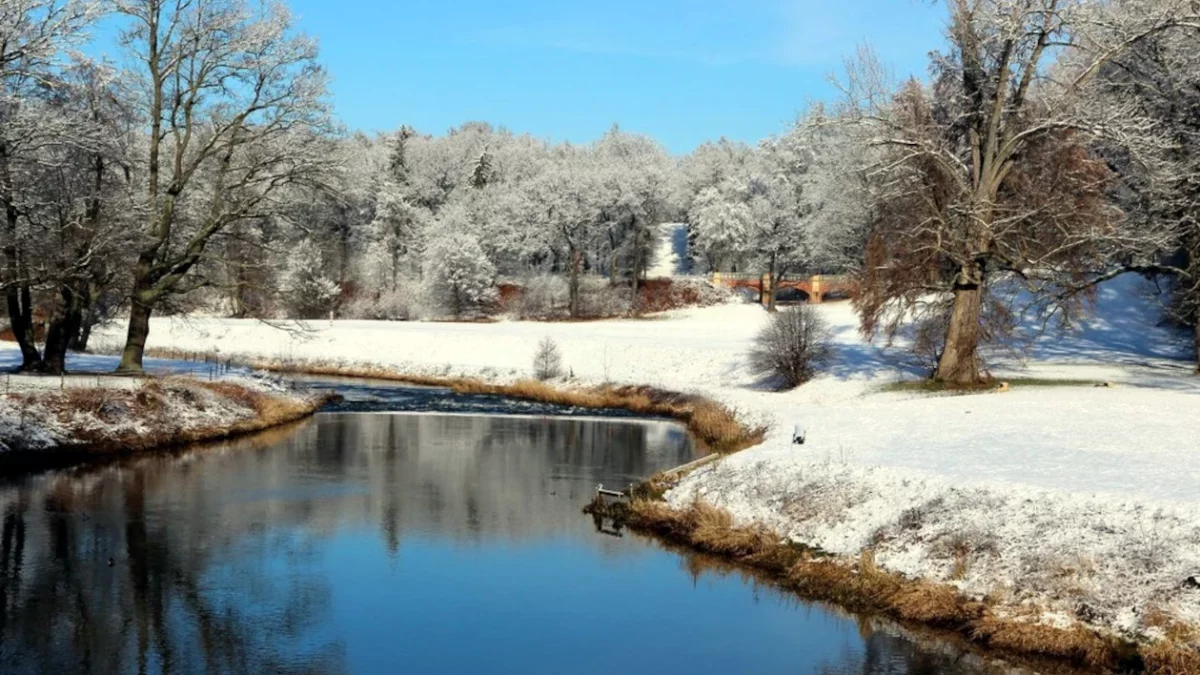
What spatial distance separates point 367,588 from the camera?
16609mm

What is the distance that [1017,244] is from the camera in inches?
1262

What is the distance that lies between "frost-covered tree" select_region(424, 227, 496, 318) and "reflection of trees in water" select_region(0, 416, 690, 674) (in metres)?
47.8

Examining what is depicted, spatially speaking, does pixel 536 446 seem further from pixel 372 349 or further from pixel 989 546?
pixel 372 349

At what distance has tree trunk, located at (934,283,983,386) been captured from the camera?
1268 inches

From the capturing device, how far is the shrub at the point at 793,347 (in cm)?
4256

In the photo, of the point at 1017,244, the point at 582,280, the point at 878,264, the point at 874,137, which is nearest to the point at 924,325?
the point at 878,264

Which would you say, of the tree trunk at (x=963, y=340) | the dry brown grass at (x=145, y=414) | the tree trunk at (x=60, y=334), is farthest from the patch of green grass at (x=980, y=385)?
the tree trunk at (x=60, y=334)

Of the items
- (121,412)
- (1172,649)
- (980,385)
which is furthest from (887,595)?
(121,412)

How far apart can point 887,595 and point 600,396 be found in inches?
1185

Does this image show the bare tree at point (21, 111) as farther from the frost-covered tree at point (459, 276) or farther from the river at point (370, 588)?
the frost-covered tree at point (459, 276)

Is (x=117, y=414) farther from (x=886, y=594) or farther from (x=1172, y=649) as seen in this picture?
(x=1172, y=649)

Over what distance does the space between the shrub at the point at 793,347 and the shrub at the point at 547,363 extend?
36.8 feet

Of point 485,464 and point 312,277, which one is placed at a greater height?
point 312,277

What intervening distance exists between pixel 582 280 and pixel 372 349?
3201 centimetres
